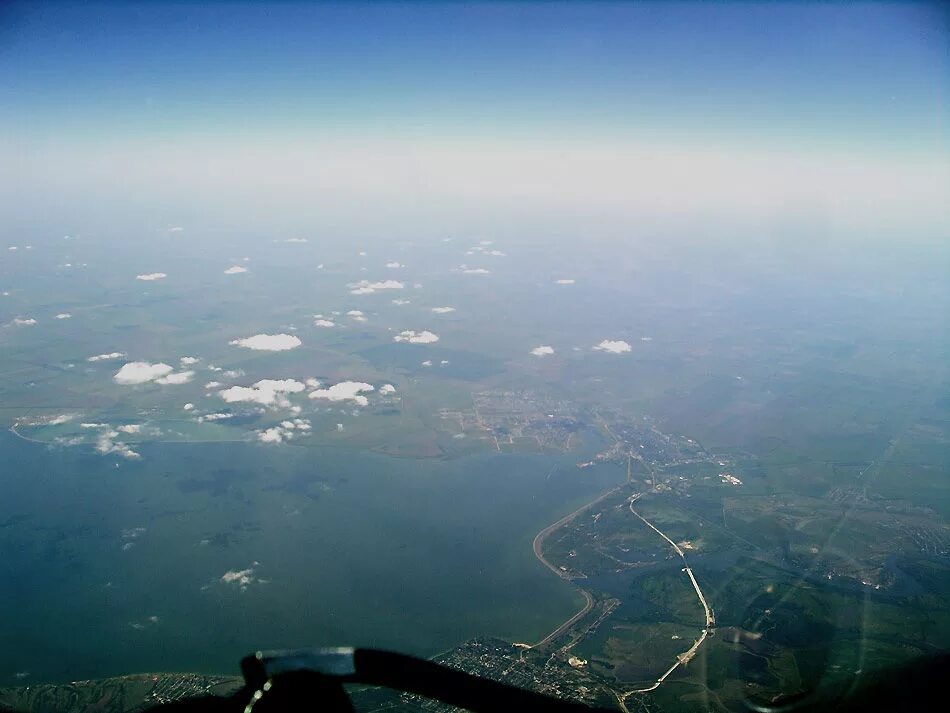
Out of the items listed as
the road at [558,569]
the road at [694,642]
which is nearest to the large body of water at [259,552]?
the road at [558,569]

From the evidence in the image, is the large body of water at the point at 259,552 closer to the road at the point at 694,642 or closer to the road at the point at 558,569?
the road at the point at 558,569

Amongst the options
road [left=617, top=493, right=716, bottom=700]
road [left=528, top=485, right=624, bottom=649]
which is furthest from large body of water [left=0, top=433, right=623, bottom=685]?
road [left=617, top=493, right=716, bottom=700]

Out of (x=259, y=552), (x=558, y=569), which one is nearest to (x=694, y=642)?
(x=558, y=569)

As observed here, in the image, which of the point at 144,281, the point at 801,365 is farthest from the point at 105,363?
the point at 801,365

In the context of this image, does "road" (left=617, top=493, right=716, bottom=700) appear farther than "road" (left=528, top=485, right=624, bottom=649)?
No

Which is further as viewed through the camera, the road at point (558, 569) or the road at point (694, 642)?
the road at point (558, 569)

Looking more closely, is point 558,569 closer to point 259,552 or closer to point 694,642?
point 694,642

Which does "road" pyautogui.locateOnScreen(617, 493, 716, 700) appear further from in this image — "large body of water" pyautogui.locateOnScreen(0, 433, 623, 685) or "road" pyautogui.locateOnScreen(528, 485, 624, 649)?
"large body of water" pyautogui.locateOnScreen(0, 433, 623, 685)

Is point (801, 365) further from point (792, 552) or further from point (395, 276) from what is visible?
point (395, 276)

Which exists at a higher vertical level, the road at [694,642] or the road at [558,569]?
the road at [694,642]
